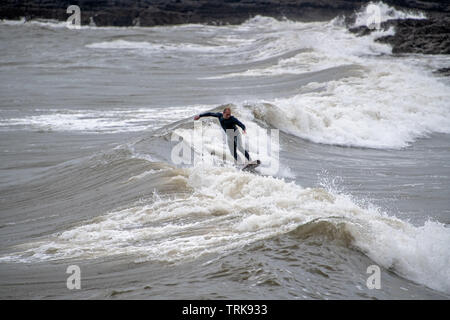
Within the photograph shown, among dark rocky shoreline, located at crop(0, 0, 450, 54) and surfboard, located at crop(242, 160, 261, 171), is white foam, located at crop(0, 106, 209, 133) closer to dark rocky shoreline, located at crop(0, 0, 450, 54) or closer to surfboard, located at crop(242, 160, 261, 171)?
surfboard, located at crop(242, 160, 261, 171)

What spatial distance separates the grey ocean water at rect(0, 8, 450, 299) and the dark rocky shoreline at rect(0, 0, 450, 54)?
27073mm

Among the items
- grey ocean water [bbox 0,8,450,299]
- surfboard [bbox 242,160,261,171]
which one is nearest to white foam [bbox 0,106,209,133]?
grey ocean water [bbox 0,8,450,299]

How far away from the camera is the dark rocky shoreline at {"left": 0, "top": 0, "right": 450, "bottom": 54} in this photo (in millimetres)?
63188

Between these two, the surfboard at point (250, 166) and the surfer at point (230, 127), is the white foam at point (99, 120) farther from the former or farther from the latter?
the surfboard at point (250, 166)

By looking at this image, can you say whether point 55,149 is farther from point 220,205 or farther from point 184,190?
point 220,205

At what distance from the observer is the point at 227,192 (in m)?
9.27

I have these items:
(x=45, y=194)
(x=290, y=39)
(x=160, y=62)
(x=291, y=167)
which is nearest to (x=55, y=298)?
(x=45, y=194)

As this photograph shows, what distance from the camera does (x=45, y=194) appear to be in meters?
10.7

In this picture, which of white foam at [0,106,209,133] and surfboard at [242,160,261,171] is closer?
surfboard at [242,160,261,171]

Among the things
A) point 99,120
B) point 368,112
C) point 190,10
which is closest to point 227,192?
point 99,120

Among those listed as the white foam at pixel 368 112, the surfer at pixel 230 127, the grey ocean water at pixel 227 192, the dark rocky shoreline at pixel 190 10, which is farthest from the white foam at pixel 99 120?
the dark rocky shoreline at pixel 190 10

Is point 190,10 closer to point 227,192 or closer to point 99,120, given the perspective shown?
point 99,120

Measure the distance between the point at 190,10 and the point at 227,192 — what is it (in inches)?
2610

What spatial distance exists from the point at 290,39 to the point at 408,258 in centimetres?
3554
